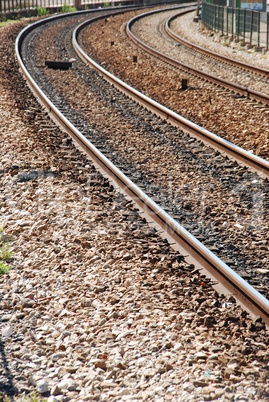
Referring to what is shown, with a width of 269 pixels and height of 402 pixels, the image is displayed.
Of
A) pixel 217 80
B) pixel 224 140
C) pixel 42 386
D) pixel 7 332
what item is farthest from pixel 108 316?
pixel 217 80

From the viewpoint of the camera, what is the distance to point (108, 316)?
5.14m

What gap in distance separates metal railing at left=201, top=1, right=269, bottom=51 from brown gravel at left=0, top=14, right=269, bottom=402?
56.5ft

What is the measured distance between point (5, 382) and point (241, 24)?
23.5m

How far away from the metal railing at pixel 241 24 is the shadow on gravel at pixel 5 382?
1983 cm

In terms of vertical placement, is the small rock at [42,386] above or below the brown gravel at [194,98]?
above

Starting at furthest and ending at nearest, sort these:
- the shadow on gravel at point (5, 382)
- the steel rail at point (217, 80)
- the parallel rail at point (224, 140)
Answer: the steel rail at point (217, 80) < the parallel rail at point (224, 140) < the shadow on gravel at point (5, 382)

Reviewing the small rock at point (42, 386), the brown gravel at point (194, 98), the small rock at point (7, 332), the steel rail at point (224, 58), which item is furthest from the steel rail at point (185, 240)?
the steel rail at point (224, 58)

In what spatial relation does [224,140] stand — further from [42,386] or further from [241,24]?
[241,24]

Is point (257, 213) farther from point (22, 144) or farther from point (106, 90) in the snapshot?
point (106, 90)

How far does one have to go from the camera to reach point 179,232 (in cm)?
651

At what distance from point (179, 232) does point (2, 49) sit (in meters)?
17.6

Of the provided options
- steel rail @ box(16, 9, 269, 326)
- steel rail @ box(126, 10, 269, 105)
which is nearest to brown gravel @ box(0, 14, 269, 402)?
steel rail @ box(16, 9, 269, 326)

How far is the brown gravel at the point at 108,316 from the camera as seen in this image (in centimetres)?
426

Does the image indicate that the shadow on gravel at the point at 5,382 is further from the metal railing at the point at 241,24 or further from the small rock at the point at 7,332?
the metal railing at the point at 241,24
